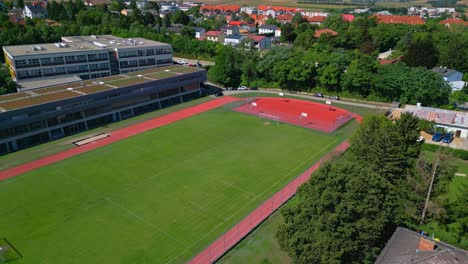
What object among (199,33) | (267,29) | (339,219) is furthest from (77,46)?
(267,29)

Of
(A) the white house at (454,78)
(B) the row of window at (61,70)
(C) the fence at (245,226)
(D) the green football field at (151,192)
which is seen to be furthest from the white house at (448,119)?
(B) the row of window at (61,70)

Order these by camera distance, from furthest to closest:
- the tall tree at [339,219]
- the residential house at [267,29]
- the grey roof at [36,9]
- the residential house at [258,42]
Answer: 1. the grey roof at [36,9]
2. the residential house at [267,29]
3. the residential house at [258,42]
4. the tall tree at [339,219]

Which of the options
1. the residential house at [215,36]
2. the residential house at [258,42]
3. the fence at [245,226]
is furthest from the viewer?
the residential house at [215,36]

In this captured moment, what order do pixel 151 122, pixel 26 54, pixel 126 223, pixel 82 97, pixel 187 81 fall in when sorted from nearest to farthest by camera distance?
pixel 126 223
pixel 82 97
pixel 151 122
pixel 26 54
pixel 187 81

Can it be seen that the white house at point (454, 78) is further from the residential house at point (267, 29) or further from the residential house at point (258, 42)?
the residential house at point (267, 29)

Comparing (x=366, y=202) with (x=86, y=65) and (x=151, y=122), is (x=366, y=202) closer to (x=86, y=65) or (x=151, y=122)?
(x=151, y=122)

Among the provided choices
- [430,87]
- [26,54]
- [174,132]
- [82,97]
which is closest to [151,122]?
[174,132]
